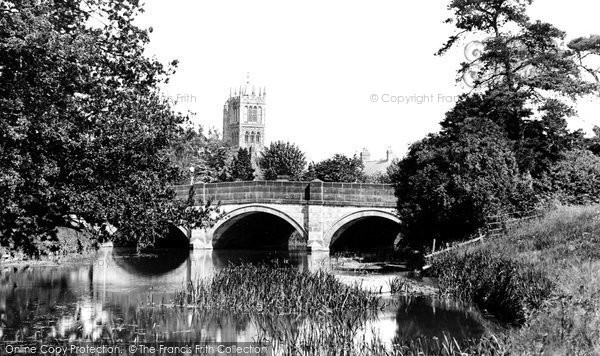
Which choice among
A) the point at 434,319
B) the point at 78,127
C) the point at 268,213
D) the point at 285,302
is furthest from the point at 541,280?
the point at 268,213

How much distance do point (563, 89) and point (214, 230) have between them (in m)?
23.4

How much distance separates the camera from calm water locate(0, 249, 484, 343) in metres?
14.4

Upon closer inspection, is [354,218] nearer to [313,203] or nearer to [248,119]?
[313,203]

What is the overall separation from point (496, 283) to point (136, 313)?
30.3ft

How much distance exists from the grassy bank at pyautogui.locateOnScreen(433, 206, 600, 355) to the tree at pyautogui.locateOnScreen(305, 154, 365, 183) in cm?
4009

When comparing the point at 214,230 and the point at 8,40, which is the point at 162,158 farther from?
the point at 214,230

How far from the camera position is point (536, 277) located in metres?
14.2

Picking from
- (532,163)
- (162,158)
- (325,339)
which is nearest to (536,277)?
(325,339)

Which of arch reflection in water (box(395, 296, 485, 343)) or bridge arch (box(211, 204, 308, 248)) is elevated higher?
bridge arch (box(211, 204, 308, 248))

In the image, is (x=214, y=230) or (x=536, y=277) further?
(x=214, y=230)

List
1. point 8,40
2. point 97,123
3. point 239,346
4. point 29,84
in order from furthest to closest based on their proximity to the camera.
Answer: point 239,346
point 97,123
point 29,84
point 8,40

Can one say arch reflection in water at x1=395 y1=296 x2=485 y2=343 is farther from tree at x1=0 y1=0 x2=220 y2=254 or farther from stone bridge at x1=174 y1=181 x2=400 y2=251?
stone bridge at x1=174 y1=181 x2=400 y2=251

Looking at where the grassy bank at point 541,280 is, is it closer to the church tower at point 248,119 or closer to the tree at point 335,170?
the tree at point 335,170

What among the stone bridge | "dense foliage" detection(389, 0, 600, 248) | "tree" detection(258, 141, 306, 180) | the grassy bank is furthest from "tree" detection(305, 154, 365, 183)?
the grassy bank
